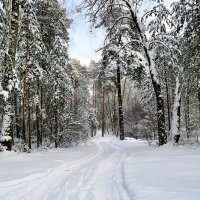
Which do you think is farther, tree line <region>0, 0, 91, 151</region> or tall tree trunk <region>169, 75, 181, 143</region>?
tree line <region>0, 0, 91, 151</region>

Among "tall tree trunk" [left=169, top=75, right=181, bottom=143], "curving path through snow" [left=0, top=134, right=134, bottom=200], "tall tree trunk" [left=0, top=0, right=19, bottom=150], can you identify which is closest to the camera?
"curving path through snow" [left=0, top=134, right=134, bottom=200]

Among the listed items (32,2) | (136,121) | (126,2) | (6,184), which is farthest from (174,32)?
(136,121)

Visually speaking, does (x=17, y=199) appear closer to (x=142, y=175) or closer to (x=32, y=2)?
(x=142, y=175)

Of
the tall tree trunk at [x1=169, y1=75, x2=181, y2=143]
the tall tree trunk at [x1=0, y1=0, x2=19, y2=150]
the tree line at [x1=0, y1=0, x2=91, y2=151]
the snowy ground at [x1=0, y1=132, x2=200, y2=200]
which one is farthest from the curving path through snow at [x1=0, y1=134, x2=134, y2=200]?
the tall tree trunk at [x1=169, y1=75, x2=181, y2=143]

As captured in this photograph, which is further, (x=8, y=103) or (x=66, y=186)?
(x=8, y=103)

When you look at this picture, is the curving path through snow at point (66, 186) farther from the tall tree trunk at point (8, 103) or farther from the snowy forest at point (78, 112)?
the tall tree trunk at point (8, 103)

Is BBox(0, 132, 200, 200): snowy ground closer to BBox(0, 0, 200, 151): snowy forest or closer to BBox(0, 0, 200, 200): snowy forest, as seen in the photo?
BBox(0, 0, 200, 200): snowy forest

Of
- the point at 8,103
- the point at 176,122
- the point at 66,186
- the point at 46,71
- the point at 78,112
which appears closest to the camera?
the point at 66,186

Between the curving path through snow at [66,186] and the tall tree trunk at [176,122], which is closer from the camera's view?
the curving path through snow at [66,186]

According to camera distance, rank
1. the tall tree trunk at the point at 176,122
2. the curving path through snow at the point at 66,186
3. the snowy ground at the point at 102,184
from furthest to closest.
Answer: the tall tree trunk at the point at 176,122 → the curving path through snow at the point at 66,186 → the snowy ground at the point at 102,184

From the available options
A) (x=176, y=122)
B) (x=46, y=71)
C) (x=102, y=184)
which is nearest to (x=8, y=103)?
(x=46, y=71)

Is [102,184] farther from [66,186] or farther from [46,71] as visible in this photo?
[46,71]

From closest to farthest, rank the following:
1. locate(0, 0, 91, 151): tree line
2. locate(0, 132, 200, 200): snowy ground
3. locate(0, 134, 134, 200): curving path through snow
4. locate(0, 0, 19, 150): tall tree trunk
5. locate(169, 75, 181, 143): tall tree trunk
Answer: locate(0, 132, 200, 200): snowy ground, locate(0, 134, 134, 200): curving path through snow, locate(0, 0, 19, 150): tall tree trunk, locate(169, 75, 181, 143): tall tree trunk, locate(0, 0, 91, 151): tree line

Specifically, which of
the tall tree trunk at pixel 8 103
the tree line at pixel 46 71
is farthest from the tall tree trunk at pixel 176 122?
the tall tree trunk at pixel 8 103
